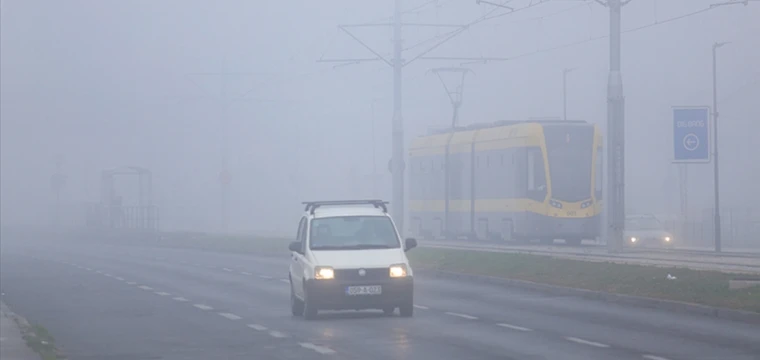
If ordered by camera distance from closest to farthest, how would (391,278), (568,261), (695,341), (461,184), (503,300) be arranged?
(695,341), (391,278), (503,300), (568,261), (461,184)

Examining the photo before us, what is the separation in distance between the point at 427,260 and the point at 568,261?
21.8ft

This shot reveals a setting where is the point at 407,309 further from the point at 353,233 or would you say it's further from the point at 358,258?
the point at 353,233

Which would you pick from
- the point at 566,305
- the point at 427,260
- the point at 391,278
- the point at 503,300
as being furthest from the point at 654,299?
the point at 427,260

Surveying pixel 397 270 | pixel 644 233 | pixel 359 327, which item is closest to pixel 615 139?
pixel 644 233

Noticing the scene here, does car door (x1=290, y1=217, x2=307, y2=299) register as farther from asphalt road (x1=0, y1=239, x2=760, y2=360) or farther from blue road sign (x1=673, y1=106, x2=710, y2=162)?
blue road sign (x1=673, y1=106, x2=710, y2=162)

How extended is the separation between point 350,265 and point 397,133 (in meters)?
24.9

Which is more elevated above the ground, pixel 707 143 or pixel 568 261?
pixel 707 143

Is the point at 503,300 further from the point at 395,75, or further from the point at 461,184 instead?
the point at 461,184

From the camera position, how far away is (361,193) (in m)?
87.1

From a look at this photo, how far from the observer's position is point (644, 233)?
46156 mm

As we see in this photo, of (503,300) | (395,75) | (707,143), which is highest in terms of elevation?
(395,75)

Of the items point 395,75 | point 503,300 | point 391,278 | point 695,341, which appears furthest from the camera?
point 395,75

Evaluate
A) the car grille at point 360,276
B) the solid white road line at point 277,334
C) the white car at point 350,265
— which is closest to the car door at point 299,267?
the white car at point 350,265

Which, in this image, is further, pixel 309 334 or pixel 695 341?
pixel 309 334
